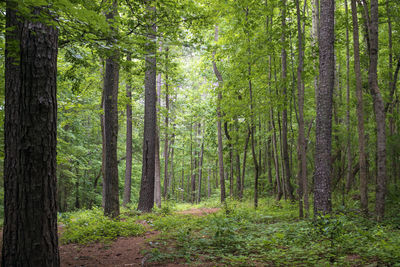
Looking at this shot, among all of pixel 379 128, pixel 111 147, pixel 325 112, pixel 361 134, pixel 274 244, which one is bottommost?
pixel 274 244

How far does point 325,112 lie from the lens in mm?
7609

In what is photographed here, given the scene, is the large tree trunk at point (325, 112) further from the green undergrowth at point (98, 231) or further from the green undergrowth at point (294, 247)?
the green undergrowth at point (98, 231)

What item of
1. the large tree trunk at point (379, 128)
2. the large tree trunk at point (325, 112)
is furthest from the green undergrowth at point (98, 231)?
the large tree trunk at point (379, 128)

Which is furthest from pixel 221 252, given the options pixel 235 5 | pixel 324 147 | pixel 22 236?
pixel 235 5

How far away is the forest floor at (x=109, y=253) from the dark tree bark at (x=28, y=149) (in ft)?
5.10

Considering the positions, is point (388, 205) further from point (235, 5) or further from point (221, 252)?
point (235, 5)

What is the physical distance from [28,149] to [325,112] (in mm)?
7180

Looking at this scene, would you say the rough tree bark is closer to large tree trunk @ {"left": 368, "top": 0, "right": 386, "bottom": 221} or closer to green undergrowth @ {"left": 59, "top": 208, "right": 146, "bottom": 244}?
large tree trunk @ {"left": 368, "top": 0, "right": 386, "bottom": 221}

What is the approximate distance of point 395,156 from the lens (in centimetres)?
1170

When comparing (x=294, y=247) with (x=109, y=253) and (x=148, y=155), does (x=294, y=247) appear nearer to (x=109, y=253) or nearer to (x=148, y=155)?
(x=109, y=253)

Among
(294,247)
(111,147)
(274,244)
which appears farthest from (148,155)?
(294,247)

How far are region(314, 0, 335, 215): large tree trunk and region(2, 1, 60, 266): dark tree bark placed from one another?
6686mm

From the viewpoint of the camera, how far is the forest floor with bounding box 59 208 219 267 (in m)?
5.02

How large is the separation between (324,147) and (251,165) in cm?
1494
